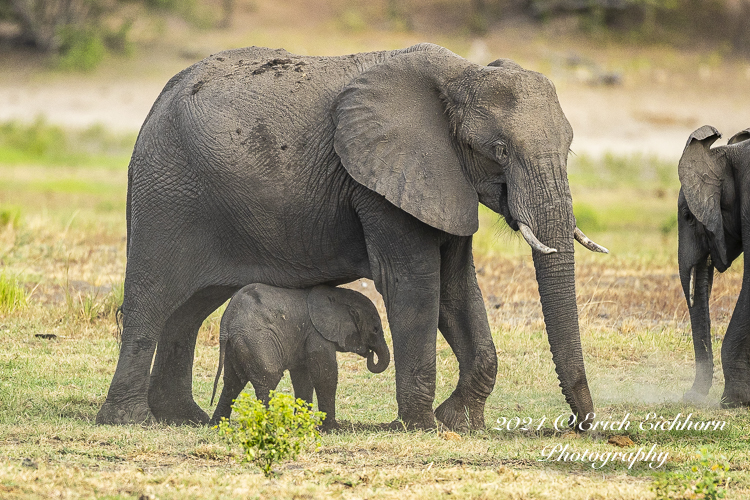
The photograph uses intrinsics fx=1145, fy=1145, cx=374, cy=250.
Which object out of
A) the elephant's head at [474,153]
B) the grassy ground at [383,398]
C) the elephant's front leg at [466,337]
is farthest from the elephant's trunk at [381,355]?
the elephant's head at [474,153]

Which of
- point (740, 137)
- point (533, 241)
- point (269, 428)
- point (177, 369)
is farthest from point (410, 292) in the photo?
point (740, 137)

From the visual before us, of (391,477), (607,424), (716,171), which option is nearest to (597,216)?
(716,171)

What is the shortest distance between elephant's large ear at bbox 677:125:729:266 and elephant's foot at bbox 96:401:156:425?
16.3 ft

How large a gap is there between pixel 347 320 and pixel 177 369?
1589 mm

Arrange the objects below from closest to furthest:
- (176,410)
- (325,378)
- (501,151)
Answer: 1. (501,151)
2. (325,378)
3. (176,410)

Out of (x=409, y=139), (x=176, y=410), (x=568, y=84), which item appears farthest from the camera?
(x=568, y=84)

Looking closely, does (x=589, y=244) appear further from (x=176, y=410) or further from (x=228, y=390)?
(x=176, y=410)

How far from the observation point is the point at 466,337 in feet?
27.9

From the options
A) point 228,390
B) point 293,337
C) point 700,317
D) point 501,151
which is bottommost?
point 228,390

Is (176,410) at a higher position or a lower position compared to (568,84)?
lower

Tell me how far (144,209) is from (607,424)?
3.79 meters

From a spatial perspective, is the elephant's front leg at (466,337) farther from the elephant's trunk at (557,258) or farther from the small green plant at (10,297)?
the small green plant at (10,297)

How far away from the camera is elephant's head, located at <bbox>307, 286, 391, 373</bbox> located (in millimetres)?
8406

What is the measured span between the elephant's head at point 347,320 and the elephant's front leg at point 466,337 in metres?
0.57
